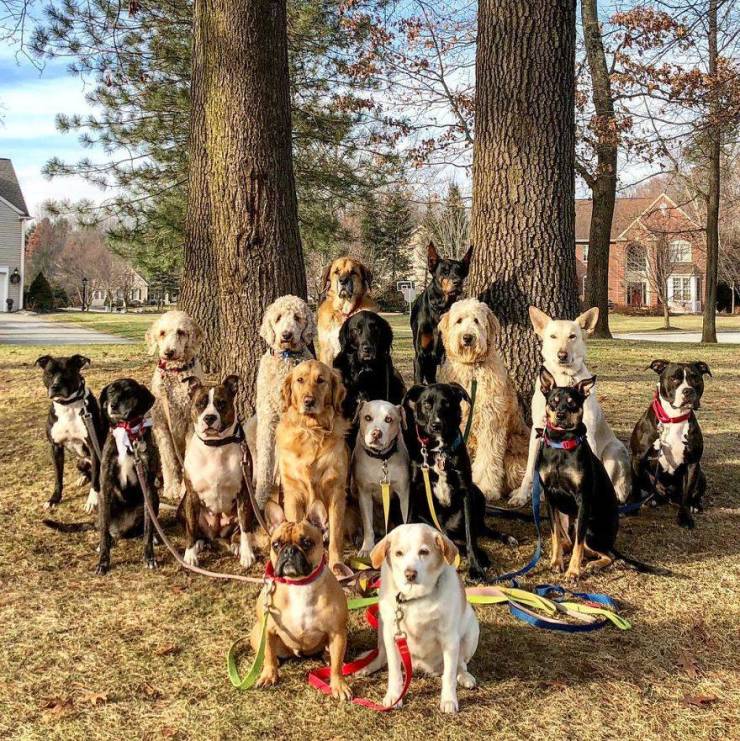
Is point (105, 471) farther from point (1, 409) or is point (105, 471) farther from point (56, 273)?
point (56, 273)

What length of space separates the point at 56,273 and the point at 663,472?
7484 cm

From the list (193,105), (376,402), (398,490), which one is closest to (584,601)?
(398,490)

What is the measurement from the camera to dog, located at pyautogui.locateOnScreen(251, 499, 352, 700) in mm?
3279

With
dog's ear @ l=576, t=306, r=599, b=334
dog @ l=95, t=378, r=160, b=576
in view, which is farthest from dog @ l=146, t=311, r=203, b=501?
dog's ear @ l=576, t=306, r=599, b=334

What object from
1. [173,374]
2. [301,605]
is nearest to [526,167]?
[173,374]

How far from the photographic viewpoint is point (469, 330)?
566 centimetres

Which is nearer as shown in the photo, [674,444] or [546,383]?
[546,383]

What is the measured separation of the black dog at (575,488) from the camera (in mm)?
4492

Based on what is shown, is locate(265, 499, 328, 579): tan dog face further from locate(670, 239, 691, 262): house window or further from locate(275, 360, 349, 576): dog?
locate(670, 239, 691, 262): house window

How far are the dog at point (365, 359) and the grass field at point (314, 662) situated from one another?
4.89 ft

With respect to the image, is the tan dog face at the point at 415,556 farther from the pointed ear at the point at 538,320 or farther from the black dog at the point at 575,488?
the pointed ear at the point at 538,320

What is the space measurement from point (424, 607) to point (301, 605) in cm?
58

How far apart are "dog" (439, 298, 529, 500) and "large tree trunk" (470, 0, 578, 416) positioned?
1.89 feet

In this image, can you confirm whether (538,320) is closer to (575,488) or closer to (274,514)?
(575,488)
